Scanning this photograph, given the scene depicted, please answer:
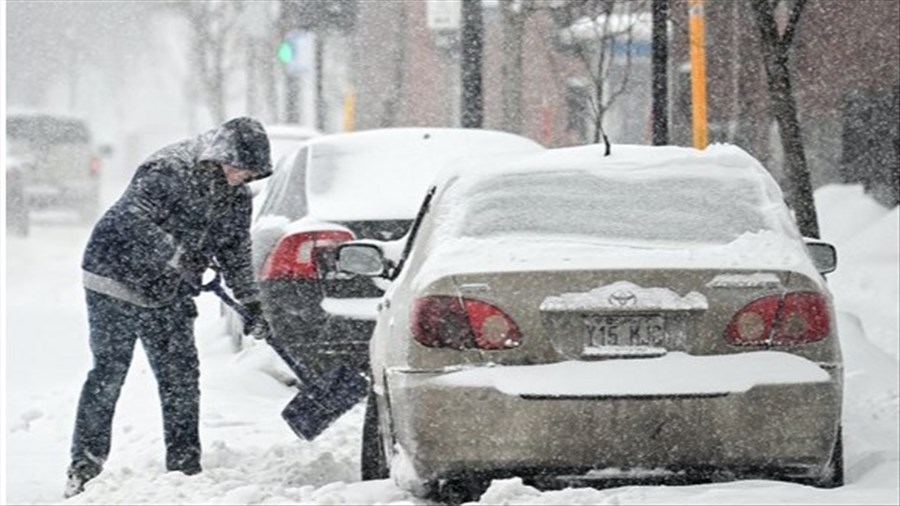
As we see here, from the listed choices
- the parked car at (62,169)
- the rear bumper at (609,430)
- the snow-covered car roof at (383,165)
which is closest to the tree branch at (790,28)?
the snow-covered car roof at (383,165)

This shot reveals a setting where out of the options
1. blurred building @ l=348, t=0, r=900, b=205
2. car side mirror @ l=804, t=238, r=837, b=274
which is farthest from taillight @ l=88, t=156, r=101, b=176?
car side mirror @ l=804, t=238, r=837, b=274

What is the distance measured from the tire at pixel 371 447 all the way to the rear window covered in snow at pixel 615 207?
84cm

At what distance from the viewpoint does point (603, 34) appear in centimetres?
1272

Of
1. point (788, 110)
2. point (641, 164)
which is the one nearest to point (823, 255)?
point (641, 164)

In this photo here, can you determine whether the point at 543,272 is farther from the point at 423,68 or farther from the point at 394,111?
the point at 423,68

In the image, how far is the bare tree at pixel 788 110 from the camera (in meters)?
10.7

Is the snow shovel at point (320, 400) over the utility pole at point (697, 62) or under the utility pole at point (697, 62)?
under

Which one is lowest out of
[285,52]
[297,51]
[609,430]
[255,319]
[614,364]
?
[297,51]

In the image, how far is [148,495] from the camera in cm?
664

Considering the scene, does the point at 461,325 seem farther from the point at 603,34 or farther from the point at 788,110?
the point at 603,34

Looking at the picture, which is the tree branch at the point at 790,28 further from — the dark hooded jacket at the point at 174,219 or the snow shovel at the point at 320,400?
the dark hooded jacket at the point at 174,219

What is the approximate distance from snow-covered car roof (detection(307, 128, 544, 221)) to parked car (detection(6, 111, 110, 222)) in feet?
63.1

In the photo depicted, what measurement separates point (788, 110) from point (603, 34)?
87.4 inches

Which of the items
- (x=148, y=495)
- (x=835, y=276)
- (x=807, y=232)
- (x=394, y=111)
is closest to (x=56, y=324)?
(x=835, y=276)
